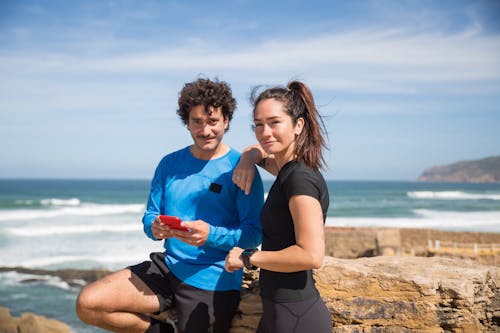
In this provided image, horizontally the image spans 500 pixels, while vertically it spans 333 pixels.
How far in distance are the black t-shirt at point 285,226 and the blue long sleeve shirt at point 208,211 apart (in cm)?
47

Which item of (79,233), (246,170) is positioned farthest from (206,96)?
(79,233)

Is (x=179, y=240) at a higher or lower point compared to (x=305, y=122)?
lower

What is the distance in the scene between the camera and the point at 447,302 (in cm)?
285

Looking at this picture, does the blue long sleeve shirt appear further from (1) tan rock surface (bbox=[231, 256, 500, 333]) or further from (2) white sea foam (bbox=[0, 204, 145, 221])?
(2) white sea foam (bbox=[0, 204, 145, 221])

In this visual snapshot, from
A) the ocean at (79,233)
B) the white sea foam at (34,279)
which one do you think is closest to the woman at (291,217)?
the ocean at (79,233)

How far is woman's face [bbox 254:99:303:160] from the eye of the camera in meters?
2.20

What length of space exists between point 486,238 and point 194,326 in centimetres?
2102

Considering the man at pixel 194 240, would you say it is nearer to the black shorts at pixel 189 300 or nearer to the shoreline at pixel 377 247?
the black shorts at pixel 189 300

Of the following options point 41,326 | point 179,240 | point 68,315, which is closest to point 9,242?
point 68,315

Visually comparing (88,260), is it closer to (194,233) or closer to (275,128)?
(194,233)

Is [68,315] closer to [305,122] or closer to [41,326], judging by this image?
[41,326]

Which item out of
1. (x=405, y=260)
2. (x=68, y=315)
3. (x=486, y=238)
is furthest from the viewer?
(x=486, y=238)

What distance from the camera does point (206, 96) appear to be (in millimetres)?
2811

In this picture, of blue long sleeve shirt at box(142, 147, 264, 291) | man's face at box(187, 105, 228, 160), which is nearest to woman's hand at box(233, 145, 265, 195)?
blue long sleeve shirt at box(142, 147, 264, 291)
